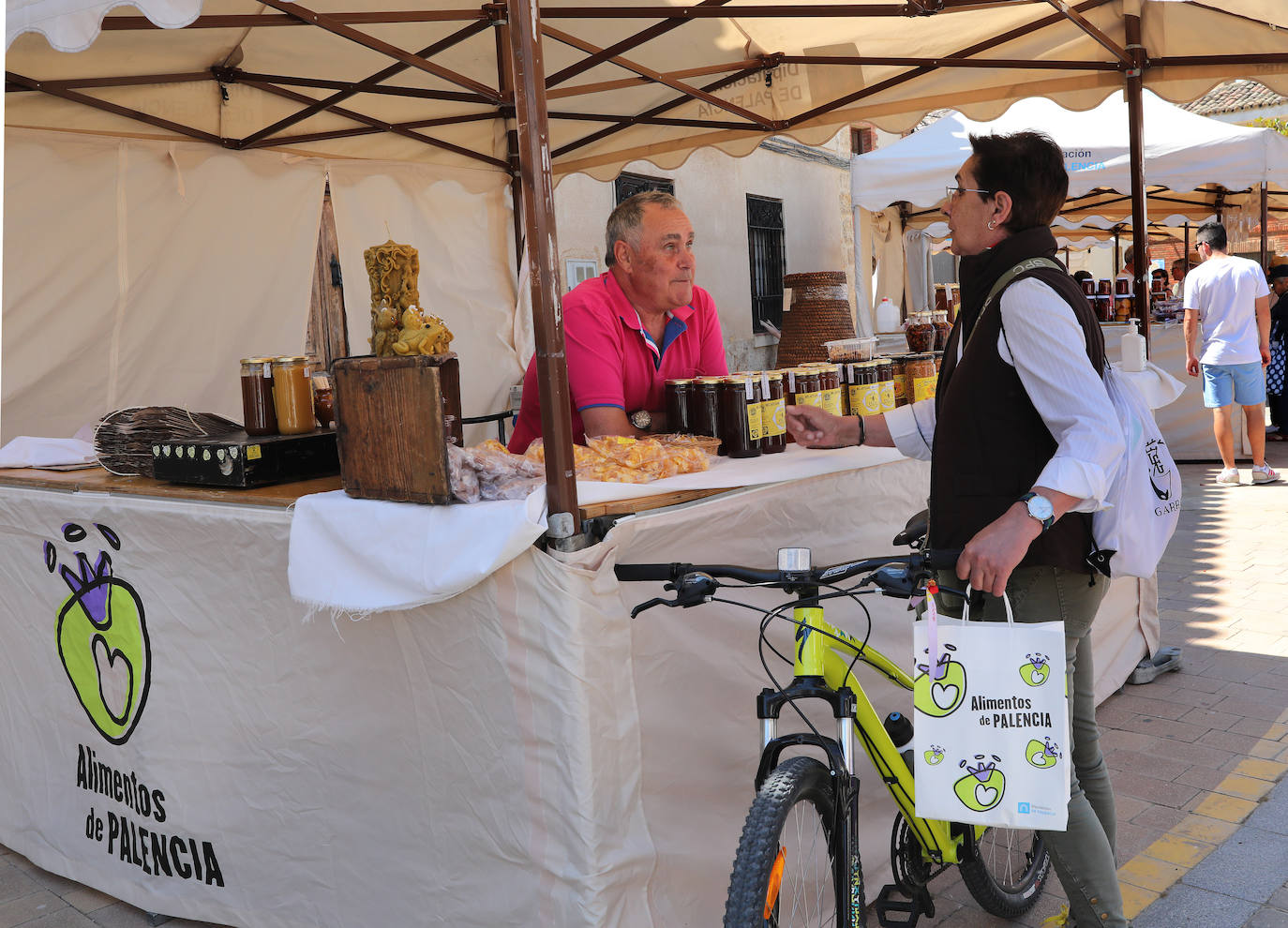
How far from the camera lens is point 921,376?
3.52 meters

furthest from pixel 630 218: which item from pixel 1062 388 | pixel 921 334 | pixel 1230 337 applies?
pixel 1230 337

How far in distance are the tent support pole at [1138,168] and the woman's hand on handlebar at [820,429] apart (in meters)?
2.31

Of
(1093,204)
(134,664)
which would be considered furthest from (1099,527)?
(1093,204)

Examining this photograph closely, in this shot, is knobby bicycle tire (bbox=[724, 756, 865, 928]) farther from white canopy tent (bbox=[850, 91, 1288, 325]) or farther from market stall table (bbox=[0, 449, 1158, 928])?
white canopy tent (bbox=[850, 91, 1288, 325])

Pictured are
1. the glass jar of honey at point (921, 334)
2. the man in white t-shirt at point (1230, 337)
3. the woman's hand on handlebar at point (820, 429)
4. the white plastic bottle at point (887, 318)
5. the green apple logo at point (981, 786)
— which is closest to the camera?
the green apple logo at point (981, 786)

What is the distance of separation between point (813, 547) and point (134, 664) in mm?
1919

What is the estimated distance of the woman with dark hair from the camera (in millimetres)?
2160

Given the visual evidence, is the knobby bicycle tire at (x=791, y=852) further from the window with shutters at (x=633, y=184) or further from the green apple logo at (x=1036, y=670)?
the window with shutters at (x=633, y=184)

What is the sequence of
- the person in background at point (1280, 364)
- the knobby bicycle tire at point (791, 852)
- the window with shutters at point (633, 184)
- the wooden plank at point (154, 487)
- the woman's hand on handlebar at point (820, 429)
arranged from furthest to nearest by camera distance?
1. the person in background at point (1280, 364)
2. the window with shutters at point (633, 184)
3. the woman's hand on handlebar at point (820, 429)
4. the wooden plank at point (154, 487)
5. the knobby bicycle tire at point (791, 852)

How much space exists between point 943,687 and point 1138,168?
3.57 meters

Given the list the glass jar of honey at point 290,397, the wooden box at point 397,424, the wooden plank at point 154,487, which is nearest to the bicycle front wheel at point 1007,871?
A: the wooden box at point 397,424

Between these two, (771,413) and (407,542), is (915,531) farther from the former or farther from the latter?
(407,542)

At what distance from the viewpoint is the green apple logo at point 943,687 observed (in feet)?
6.49

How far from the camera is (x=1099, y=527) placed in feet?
7.50
